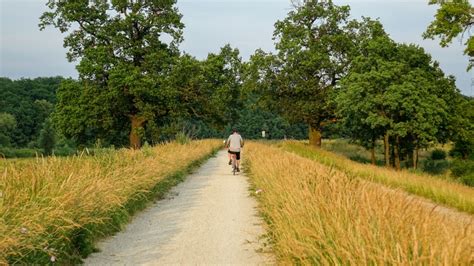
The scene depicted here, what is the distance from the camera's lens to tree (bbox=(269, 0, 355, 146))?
123 ft

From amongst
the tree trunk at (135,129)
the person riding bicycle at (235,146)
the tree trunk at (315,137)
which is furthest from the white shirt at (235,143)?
the tree trunk at (315,137)

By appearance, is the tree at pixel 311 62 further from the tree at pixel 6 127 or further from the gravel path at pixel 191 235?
the tree at pixel 6 127

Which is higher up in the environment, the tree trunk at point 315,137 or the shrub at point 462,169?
the tree trunk at point 315,137

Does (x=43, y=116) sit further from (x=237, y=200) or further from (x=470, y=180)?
(x=237, y=200)

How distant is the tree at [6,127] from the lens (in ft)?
280

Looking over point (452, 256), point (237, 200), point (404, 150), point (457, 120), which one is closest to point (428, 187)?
point (237, 200)

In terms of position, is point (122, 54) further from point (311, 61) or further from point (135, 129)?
point (311, 61)

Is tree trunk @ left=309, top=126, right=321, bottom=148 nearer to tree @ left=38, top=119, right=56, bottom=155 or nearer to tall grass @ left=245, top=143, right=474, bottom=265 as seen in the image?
tall grass @ left=245, top=143, right=474, bottom=265

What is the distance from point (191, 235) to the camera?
26.8 ft

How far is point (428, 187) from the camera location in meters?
15.2

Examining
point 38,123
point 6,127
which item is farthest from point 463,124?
point 38,123

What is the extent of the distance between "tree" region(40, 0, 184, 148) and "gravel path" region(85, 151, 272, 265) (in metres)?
22.0

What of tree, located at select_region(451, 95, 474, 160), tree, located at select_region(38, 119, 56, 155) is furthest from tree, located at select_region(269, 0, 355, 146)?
tree, located at select_region(38, 119, 56, 155)

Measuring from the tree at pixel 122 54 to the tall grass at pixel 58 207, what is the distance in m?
23.1
